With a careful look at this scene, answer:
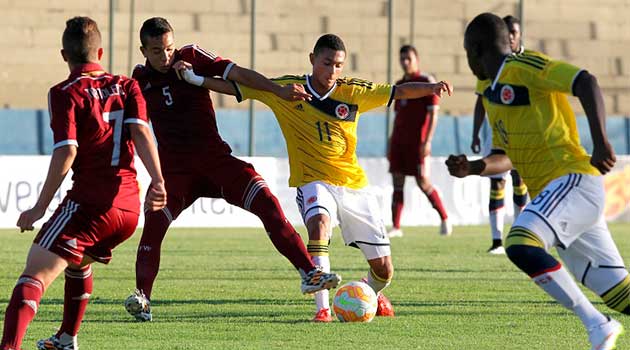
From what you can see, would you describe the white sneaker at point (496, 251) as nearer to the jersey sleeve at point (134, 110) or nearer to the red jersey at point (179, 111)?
the red jersey at point (179, 111)

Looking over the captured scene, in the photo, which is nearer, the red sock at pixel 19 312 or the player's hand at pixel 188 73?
the red sock at pixel 19 312

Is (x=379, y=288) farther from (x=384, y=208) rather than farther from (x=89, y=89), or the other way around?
(x=384, y=208)

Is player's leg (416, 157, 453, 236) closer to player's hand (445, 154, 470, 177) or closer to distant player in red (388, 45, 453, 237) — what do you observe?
distant player in red (388, 45, 453, 237)

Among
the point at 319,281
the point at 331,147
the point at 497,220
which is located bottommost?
the point at 497,220

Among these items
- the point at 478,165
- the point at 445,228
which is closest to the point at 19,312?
the point at 478,165

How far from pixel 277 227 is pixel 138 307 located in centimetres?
101

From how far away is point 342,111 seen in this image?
905 centimetres

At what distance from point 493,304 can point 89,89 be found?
13.9 feet

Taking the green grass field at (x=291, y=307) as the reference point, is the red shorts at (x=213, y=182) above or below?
above

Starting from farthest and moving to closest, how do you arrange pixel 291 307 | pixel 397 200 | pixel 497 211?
pixel 397 200 → pixel 497 211 → pixel 291 307

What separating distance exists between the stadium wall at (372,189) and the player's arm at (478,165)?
11.7m

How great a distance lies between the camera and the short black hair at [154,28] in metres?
8.51

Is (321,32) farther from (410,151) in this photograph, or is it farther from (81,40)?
(81,40)

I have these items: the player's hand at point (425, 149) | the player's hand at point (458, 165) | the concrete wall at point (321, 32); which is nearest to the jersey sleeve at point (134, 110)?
the player's hand at point (458, 165)
